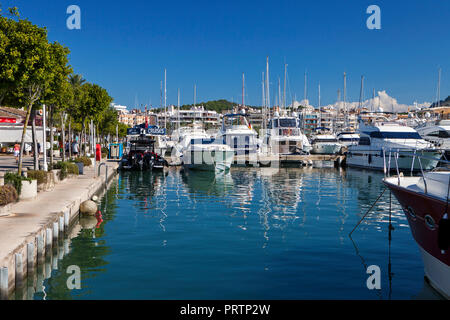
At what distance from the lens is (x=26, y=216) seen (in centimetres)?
1303

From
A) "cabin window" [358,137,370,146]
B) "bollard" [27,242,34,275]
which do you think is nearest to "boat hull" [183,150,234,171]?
"cabin window" [358,137,370,146]

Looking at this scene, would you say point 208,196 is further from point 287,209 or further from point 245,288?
point 245,288

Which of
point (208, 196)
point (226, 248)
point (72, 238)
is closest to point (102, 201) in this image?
point (208, 196)

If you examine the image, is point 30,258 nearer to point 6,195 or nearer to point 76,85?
point 6,195

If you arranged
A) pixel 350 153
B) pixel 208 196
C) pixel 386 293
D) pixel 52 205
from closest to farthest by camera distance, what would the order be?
pixel 386 293, pixel 52 205, pixel 208 196, pixel 350 153

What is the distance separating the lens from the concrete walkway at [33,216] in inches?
365

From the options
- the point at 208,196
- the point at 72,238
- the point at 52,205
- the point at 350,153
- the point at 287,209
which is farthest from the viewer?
the point at 350,153

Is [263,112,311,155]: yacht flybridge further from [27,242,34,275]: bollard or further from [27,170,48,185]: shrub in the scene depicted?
[27,242,34,275]: bollard

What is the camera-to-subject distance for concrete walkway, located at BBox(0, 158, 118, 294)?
30.5 feet

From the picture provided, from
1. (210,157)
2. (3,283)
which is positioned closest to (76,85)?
(210,157)

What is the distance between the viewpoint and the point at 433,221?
29.2 feet

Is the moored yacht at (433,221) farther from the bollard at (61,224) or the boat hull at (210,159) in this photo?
the boat hull at (210,159)
